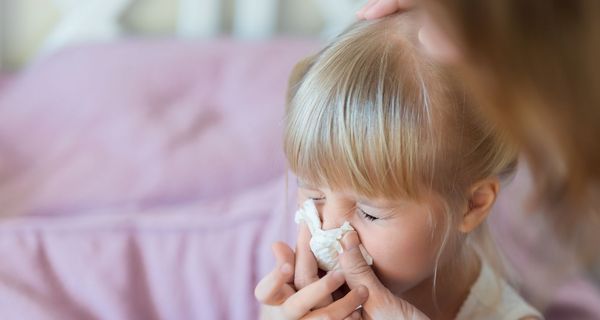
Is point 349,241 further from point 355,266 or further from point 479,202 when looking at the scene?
point 479,202

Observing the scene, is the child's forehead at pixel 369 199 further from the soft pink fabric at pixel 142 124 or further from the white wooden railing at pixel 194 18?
the white wooden railing at pixel 194 18

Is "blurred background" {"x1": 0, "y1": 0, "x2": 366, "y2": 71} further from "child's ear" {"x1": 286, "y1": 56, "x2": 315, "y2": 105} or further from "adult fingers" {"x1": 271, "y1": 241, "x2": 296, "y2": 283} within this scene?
"adult fingers" {"x1": 271, "y1": 241, "x2": 296, "y2": 283}

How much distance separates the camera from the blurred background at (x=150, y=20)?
1.56 m

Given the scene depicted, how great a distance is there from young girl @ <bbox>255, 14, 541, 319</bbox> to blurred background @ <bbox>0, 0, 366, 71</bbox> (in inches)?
29.9

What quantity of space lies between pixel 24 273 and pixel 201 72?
0.54 m

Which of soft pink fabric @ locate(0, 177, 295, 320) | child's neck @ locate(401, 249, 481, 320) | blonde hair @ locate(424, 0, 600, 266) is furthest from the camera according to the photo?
soft pink fabric @ locate(0, 177, 295, 320)

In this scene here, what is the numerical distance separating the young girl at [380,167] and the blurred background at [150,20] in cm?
76

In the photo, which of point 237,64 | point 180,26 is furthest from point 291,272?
point 180,26

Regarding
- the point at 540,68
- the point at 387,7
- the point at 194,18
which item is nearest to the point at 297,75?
the point at 387,7

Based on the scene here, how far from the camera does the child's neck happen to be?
0.91 meters

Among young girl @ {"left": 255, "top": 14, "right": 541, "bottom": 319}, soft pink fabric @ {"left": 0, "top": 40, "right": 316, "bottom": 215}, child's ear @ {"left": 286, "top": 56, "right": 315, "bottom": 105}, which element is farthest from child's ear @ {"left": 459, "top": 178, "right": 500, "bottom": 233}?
soft pink fabric @ {"left": 0, "top": 40, "right": 316, "bottom": 215}

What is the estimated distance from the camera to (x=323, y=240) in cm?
79

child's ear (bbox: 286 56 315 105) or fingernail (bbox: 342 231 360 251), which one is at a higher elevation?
child's ear (bbox: 286 56 315 105)

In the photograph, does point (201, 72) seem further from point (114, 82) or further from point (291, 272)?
A: point (291, 272)
